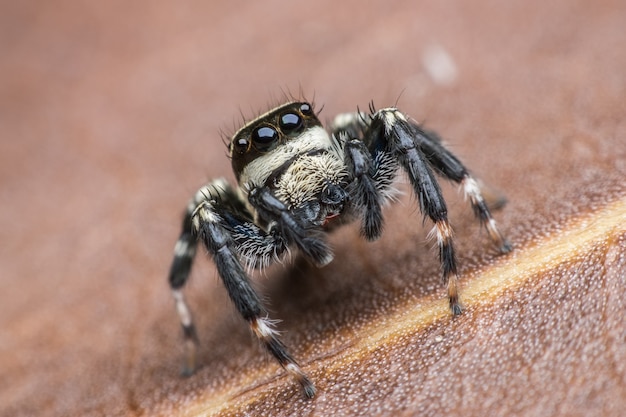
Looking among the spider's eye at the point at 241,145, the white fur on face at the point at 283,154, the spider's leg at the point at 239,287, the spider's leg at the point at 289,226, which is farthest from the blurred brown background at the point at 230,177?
the spider's eye at the point at 241,145

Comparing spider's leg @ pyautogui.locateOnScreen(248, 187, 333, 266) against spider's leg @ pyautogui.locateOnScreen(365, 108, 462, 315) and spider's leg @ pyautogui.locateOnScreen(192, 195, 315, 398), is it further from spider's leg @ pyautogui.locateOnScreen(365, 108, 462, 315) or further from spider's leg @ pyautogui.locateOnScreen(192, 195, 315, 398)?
spider's leg @ pyautogui.locateOnScreen(365, 108, 462, 315)

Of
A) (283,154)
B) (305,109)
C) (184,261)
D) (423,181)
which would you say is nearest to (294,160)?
(283,154)

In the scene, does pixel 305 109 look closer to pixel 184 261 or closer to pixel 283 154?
pixel 283 154

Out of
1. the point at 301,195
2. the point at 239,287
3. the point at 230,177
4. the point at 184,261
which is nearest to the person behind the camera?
the point at 239,287

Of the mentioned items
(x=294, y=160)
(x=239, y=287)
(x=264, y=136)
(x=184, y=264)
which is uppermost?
(x=264, y=136)

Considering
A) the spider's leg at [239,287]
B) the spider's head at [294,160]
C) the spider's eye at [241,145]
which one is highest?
the spider's eye at [241,145]

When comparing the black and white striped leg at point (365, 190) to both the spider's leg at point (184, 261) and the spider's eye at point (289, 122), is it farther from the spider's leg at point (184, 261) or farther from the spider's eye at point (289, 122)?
the spider's leg at point (184, 261)

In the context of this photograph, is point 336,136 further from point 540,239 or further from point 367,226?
point 540,239

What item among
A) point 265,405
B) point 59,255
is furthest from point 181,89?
point 265,405
